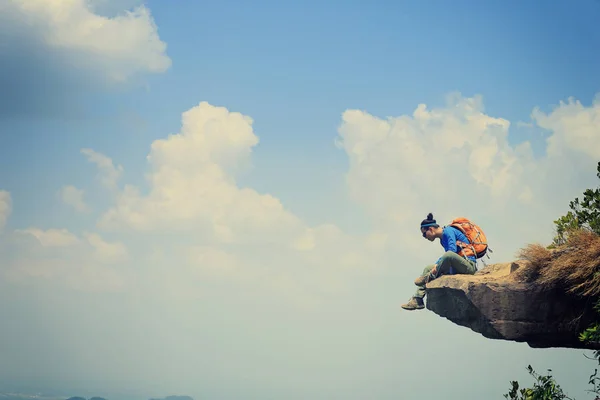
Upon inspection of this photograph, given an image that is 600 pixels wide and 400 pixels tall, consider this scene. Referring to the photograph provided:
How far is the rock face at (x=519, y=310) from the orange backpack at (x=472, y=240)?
1.25 metres

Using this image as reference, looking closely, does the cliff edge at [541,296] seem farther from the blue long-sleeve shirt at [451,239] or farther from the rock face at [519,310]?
the blue long-sleeve shirt at [451,239]

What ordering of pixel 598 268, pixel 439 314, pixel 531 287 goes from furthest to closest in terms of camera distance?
pixel 439 314
pixel 531 287
pixel 598 268

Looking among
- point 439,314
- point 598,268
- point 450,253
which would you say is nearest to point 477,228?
point 450,253

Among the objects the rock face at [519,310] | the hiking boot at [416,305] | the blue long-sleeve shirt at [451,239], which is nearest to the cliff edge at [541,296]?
the rock face at [519,310]

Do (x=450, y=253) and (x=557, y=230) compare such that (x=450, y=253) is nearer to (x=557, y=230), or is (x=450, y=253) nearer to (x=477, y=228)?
(x=477, y=228)

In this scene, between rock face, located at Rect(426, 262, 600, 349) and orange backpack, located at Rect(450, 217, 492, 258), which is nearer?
rock face, located at Rect(426, 262, 600, 349)

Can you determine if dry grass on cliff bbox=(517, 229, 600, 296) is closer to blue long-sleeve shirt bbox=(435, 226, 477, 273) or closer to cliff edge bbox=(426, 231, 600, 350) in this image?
cliff edge bbox=(426, 231, 600, 350)

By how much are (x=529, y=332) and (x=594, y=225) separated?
11.5 ft

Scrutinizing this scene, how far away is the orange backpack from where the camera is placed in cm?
1922

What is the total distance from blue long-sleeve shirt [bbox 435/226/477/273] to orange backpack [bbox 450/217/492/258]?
127mm

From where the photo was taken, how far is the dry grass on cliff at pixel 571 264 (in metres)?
15.3

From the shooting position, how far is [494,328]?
A: 55.9 feet

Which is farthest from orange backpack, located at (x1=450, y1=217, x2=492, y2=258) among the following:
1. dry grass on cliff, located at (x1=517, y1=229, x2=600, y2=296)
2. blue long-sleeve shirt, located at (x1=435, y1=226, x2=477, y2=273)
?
dry grass on cliff, located at (x1=517, y1=229, x2=600, y2=296)

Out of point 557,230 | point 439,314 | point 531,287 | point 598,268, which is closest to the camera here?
point 598,268
